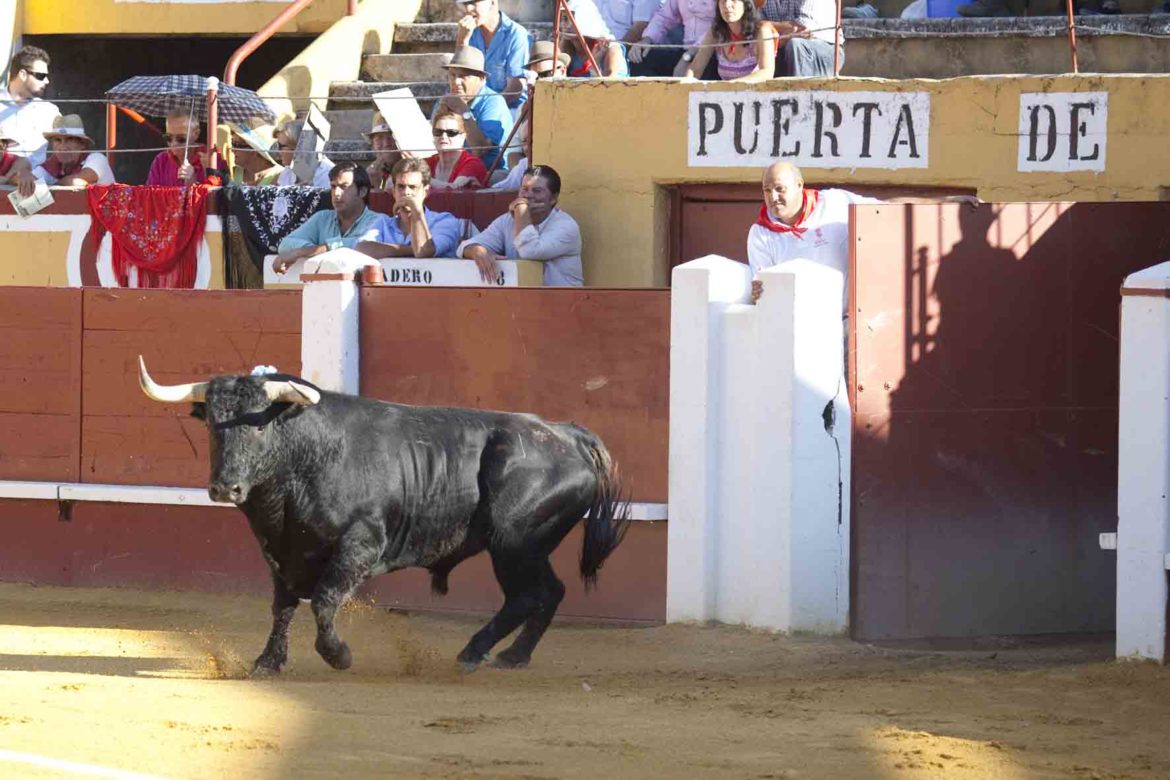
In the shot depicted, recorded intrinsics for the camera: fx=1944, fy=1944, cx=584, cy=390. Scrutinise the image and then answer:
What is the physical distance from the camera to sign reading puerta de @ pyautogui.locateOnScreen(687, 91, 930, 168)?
9.62 m

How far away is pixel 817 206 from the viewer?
812cm

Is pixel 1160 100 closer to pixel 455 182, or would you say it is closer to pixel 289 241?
pixel 455 182

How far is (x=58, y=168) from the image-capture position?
12.1 m

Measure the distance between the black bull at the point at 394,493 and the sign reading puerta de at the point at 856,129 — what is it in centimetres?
303

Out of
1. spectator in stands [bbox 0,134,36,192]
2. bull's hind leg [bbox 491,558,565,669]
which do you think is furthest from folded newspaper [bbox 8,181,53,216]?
bull's hind leg [bbox 491,558,565,669]

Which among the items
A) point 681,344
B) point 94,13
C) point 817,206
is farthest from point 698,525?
point 94,13

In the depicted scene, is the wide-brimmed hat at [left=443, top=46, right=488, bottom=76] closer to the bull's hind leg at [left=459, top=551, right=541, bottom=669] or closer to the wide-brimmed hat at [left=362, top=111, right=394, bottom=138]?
the wide-brimmed hat at [left=362, top=111, right=394, bottom=138]

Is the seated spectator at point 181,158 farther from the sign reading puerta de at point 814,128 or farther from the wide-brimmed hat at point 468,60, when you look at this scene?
the sign reading puerta de at point 814,128

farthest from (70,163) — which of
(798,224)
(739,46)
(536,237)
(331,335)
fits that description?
(798,224)

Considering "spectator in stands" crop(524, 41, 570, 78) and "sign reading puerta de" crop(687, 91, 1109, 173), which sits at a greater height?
"spectator in stands" crop(524, 41, 570, 78)

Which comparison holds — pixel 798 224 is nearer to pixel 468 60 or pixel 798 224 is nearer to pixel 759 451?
pixel 759 451

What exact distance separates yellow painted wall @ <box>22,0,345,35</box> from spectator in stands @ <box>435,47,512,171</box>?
3725 mm

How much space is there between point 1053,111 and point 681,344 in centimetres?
258

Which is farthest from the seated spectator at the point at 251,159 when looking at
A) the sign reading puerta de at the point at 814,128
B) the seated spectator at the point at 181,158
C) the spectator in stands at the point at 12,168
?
the sign reading puerta de at the point at 814,128
